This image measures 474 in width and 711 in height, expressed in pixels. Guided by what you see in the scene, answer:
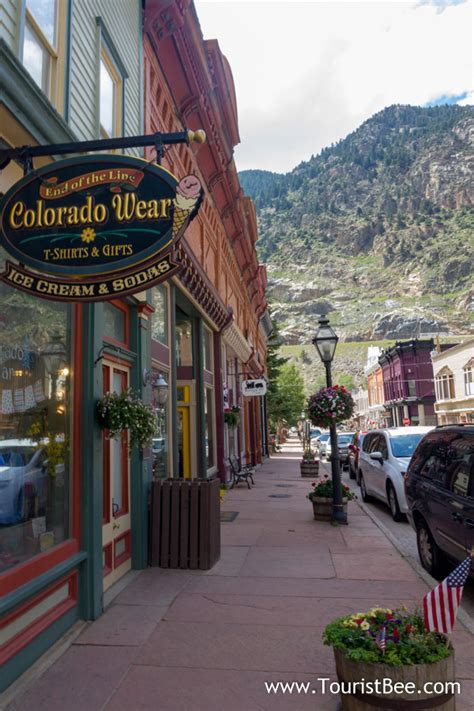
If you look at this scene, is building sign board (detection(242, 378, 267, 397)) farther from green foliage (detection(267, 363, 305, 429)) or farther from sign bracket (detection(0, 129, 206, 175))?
green foliage (detection(267, 363, 305, 429))

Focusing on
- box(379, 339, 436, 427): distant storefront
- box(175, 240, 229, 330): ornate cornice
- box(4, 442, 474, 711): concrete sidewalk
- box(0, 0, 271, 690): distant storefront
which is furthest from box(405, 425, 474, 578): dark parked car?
box(379, 339, 436, 427): distant storefront

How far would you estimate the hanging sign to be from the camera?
3898 mm

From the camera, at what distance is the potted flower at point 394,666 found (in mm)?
2971

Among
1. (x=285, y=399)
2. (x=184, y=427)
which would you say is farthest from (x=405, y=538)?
(x=285, y=399)

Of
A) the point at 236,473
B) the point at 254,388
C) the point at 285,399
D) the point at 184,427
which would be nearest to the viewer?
the point at 184,427

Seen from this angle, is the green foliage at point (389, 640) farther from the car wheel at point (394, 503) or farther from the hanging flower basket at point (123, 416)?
the car wheel at point (394, 503)

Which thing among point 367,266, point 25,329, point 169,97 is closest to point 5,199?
point 25,329

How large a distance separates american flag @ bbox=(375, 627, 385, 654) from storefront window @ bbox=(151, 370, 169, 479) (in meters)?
5.65

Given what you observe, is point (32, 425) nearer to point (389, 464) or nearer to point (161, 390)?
point (161, 390)

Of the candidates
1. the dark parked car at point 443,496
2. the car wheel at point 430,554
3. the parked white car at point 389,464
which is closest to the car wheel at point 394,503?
the parked white car at point 389,464

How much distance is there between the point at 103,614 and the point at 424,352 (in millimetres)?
64494

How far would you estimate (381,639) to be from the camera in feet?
10.4

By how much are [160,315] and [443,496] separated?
5.55 m

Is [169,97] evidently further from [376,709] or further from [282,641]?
[376,709]
